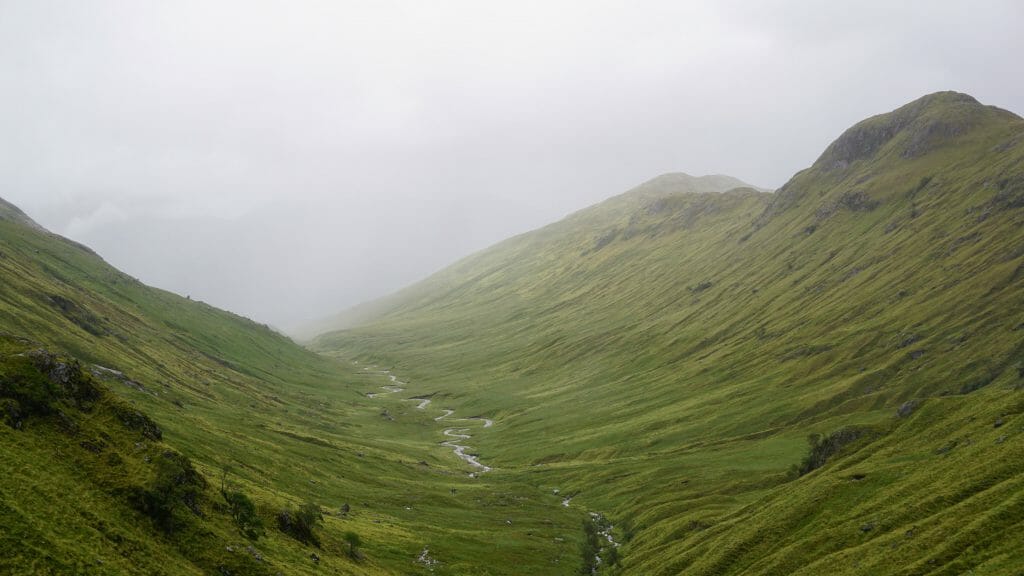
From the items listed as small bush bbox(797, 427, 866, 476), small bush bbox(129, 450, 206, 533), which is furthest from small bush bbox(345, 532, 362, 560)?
small bush bbox(797, 427, 866, 476)

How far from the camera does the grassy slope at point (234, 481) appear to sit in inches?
1698

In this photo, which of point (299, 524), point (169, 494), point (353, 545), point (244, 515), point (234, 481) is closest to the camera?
point (169, 494)

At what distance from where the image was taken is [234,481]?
81562 millimetres

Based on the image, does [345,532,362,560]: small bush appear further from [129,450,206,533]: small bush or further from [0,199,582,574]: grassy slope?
[129,450,206,533]: small bush

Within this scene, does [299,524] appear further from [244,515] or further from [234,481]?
[234,481]

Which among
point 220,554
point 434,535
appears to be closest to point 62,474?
point 220,554

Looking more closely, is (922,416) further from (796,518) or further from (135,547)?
(135,547)

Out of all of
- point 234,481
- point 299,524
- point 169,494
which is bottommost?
point 299,524

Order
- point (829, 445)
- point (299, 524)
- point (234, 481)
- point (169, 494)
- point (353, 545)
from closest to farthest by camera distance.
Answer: point (169, 494) < point (299, 524) < point (353, 545) < point (234, 481) < point (829, 445)

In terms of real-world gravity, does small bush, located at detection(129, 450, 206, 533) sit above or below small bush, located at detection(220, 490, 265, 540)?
above

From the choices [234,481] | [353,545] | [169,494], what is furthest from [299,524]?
[169,494]

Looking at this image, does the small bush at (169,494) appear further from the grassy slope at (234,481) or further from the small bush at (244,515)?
the small bush at (244,515)

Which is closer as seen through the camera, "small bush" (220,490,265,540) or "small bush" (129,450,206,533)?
"small bush" (129,450,206,533)

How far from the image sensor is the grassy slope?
43.1 meters
